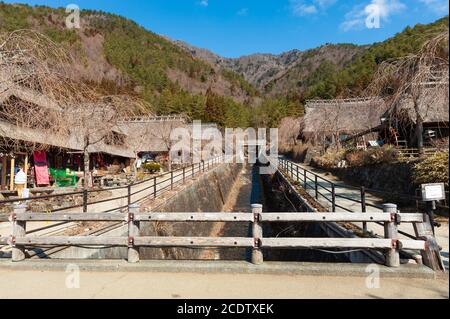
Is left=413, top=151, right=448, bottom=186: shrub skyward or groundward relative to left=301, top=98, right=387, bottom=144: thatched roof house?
groundward

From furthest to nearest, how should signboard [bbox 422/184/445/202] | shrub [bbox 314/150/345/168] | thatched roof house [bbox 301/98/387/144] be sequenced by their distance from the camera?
thatched roof house [bbox 301/98/387/144] → shrub [bbox 314/150/345/168] → signboard [bbox 422/184/445/202]

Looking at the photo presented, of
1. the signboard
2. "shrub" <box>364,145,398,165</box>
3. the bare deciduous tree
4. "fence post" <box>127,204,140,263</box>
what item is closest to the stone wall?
"shrub" <box>364,145,398,165</box>

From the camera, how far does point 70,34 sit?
3236 inches

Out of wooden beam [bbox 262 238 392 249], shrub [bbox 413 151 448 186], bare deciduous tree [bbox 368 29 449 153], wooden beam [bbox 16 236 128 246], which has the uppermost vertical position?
bare deciduous tree [bbox 368 29 449 153]

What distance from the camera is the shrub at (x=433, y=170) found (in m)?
8.98

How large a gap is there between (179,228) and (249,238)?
6179mm

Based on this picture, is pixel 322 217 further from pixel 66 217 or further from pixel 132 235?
pixel 66 217

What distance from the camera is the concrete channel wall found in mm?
5766

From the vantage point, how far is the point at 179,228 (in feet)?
33.3

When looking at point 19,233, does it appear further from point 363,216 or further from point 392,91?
point 392,91

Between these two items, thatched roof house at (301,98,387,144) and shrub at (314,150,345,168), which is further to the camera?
thatched roof house at (301,98,387,144)

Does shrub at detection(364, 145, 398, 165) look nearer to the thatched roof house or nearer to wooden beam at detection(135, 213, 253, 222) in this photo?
wooden beam at detection(135, 213, 253, 222)

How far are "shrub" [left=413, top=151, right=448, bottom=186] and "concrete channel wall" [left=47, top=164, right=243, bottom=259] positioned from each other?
296 inches
